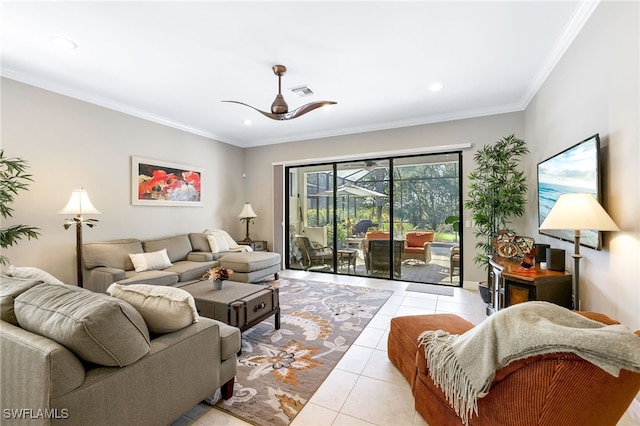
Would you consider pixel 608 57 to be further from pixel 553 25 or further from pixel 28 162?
pixel 28 162

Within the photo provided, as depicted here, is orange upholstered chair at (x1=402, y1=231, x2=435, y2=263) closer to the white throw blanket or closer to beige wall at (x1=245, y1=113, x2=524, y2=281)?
beige wall at (x1=245, y1=113, x2=524, y2=281)

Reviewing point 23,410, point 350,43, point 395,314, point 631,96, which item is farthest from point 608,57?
point 23,410

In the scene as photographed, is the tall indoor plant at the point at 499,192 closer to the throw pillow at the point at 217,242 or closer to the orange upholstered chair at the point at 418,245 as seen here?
the orange upholstered chair at the point at 418,245

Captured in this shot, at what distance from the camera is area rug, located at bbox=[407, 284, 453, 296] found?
4.27 metres

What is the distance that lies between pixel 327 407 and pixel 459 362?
98 centimetres

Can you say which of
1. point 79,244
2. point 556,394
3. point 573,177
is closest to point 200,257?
point 79,244

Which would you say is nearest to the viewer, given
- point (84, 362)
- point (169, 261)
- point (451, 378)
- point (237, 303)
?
point (84, 362)

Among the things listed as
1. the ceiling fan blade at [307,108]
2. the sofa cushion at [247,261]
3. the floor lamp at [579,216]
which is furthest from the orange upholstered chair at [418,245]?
the ceiling fan blade at [307,108]

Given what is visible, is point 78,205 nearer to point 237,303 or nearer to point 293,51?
point 237,303

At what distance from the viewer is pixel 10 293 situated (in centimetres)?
146

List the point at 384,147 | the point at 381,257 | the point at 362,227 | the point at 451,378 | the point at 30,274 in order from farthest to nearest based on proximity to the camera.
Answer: the point at 362,227 → the point at 381,257 → the point at 384,147 → the point at 30,274 → the point at 451,378

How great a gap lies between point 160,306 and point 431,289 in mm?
4026

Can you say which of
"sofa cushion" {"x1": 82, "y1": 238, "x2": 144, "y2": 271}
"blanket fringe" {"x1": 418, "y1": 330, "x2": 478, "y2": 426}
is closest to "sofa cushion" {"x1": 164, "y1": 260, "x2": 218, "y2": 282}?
"sofa cushion" {"x1": 82, "y1": 238, "x2": 144, "y2": 271}

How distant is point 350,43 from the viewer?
260 cm
